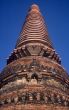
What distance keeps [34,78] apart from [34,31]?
7.43 meters

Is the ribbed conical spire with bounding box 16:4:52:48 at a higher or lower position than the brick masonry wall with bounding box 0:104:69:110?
higher

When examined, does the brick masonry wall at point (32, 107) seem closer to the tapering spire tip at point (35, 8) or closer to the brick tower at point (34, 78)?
the brick tower at point (34, 78)

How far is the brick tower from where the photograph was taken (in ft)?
62.7

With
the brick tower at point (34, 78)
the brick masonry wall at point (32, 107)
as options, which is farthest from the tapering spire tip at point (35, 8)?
the brick masonry wall at point (32, 107)

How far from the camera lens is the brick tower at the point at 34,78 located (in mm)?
19109

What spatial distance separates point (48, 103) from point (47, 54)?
25.1 ft

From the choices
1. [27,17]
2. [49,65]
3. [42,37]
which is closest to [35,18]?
[27,17]

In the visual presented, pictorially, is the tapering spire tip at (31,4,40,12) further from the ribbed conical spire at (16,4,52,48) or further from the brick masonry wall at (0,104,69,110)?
the brick masonry wall at (0,104,69,110)

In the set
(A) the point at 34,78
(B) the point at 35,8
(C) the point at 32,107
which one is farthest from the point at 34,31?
(C) the point at 32,107

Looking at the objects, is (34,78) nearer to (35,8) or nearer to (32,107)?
(32,107)

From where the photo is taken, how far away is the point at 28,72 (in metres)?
22.1

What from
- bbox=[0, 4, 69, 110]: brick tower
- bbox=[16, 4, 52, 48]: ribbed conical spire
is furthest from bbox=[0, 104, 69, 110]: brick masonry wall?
bbox=[16, 4, 52, 48]: ribbed conical spire

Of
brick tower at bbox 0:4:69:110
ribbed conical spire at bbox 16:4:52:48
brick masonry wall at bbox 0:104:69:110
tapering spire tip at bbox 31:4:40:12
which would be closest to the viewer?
brick masonry wall at bbox 0:104:69:110

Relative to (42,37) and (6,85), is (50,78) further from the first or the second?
(42,37)
